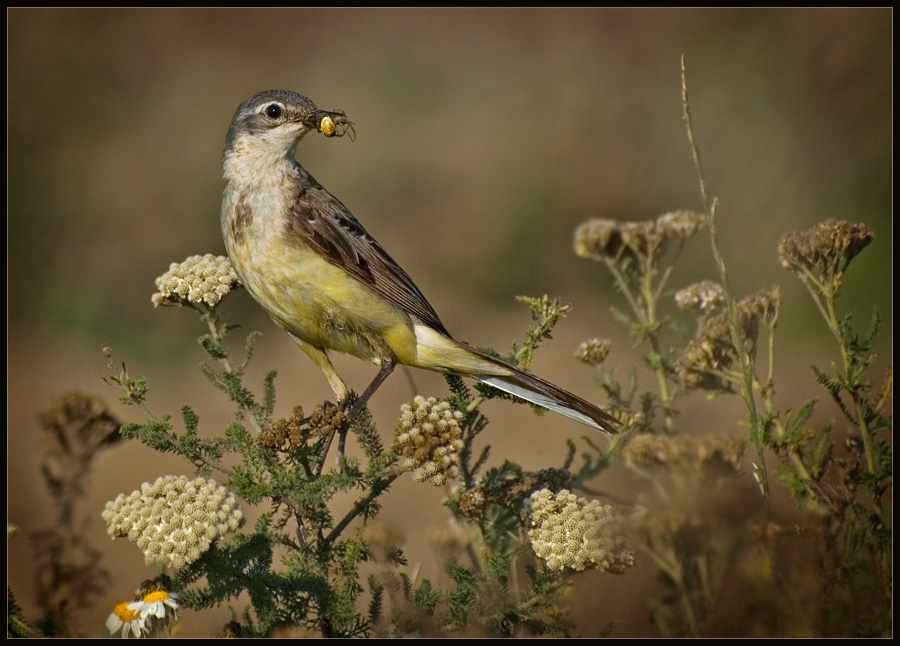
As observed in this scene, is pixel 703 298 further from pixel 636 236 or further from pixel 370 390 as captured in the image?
pixel 370 390

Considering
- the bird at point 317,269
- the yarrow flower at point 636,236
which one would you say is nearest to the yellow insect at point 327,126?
the bird at point 317,269

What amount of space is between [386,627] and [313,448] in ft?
1.76

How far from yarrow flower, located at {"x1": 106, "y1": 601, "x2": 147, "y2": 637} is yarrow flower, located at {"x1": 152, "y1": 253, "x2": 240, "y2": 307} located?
3.31 ft

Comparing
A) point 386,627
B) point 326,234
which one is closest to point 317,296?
point 326,234

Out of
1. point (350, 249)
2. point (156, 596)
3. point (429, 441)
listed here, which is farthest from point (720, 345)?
point (156, 596)

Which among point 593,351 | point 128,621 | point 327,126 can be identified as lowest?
point 128,621

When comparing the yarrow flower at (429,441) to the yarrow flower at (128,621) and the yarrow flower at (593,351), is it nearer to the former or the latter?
the yarrow flower at (128,621)

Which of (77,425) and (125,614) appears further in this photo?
(77,425)

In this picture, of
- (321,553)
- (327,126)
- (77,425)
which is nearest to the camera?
(321,553)

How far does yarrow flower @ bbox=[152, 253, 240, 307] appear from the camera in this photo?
2.83 metres

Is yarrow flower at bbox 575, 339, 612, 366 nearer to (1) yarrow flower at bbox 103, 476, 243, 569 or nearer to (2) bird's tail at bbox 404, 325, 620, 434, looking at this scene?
(2) bird's tail at bbox 404, 325, 620, 434

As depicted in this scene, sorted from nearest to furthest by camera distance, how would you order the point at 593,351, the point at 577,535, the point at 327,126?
the point at 577,535 < the point at 593,351 < the point at 327,126

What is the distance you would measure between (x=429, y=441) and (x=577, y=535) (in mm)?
453

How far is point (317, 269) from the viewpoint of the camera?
3.32 m
